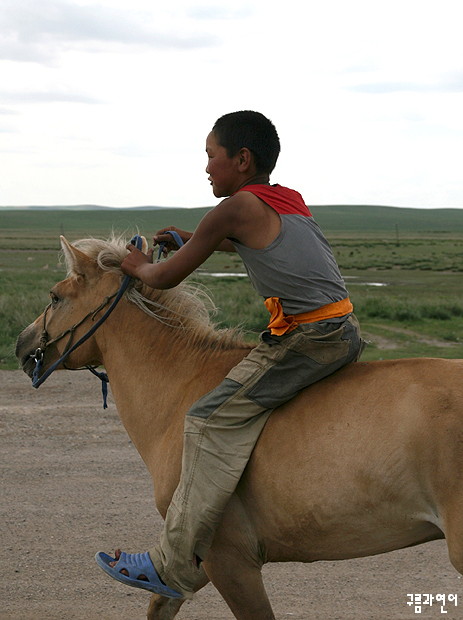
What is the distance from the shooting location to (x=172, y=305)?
4.71 m

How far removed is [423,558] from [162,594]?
9.33ft

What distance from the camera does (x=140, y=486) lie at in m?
8.00

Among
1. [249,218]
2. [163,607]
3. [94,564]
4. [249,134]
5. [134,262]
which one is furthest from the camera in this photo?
[94,564]

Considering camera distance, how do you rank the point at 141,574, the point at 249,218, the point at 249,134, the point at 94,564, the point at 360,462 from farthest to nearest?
the point at 94,564
the point at 141,574
the point at 249,134
the point at 249,218
the point at 360,462

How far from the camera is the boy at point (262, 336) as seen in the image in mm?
3943

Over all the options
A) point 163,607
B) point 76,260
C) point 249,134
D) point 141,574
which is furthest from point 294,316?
point 163,607

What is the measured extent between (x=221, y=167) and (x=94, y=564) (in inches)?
134

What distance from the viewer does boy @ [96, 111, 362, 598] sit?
12.9 feet

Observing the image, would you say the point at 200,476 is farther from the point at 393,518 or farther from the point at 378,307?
the point at 378,307

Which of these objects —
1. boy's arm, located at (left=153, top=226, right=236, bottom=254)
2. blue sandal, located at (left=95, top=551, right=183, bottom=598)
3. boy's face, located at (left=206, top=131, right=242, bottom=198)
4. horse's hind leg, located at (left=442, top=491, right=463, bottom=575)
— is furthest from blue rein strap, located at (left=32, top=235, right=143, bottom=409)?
horse's hind leg, located at (left=442, top=491, right=463, bottom=575)

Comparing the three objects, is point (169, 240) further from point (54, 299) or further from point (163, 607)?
point (163, 607)

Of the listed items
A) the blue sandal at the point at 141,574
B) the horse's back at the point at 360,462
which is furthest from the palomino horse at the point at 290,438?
the blue sandal at the point at 141,574

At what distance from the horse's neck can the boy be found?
0.35 meters

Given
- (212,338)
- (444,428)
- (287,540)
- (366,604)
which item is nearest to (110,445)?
A: (366,604)
